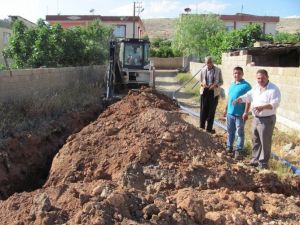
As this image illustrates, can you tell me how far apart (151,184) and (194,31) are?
38.9 meters

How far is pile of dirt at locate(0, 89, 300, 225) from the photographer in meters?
4.37

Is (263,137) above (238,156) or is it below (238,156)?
above

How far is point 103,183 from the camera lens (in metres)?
5.24

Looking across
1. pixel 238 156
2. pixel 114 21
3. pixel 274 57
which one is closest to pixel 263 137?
pixel 238 156

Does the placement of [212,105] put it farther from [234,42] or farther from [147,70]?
[234,42]

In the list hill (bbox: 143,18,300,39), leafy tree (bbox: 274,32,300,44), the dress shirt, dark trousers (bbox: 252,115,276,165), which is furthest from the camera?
hill (bbox: 143,18,300,39)

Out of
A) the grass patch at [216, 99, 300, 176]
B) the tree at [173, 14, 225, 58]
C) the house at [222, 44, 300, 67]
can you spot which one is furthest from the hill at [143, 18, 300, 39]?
the grass patch at [216, 99, 300, 176]

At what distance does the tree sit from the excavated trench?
3313 cm

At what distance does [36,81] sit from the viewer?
1266 centimetres

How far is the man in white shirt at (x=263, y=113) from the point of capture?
270 inches

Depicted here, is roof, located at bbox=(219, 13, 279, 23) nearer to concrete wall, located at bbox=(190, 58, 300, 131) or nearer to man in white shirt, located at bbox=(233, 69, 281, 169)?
concrete wall, located at bbox=(190, 58, 300, 131)

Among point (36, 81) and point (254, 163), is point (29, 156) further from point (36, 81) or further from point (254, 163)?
point (254, 163)

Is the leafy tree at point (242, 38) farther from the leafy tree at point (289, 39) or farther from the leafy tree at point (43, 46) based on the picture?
the leafy tree at point (43, 46)

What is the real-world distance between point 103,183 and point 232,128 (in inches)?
146
